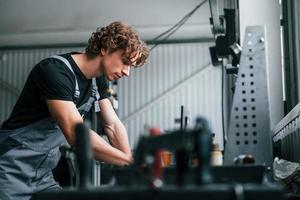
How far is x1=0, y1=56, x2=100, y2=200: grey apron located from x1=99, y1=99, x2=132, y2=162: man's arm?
25cm

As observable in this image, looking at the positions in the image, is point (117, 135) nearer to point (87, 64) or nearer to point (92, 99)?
point (92, 99)

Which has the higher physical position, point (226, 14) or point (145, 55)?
point (226, 14)

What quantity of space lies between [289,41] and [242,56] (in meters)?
1.28

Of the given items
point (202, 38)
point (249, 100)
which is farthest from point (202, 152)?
point (202, 38)

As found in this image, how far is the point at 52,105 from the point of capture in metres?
1.57

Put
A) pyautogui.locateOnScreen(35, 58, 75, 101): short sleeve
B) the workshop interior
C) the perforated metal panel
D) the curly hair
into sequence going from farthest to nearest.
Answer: the curly hair
pyautogui.locateOnScreen(35, 58, 75, 101): short sleeve
the perforated metal panel
the workshop interior

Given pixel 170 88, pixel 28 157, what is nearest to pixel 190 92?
pixel 170 88

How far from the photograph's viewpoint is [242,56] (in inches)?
47.6

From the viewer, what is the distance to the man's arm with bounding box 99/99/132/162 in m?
1.90

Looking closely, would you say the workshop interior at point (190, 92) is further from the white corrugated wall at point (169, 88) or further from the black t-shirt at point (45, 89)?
the black t-shirt at point (45, 89)

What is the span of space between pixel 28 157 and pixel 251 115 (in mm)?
847

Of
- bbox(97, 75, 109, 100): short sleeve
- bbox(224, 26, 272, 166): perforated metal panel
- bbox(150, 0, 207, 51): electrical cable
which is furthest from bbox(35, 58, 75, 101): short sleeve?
bbox(150, 0, 207, 51): electrical cable

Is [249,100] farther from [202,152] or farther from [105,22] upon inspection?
[105,22]

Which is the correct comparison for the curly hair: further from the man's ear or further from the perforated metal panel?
the perforated metal panel
